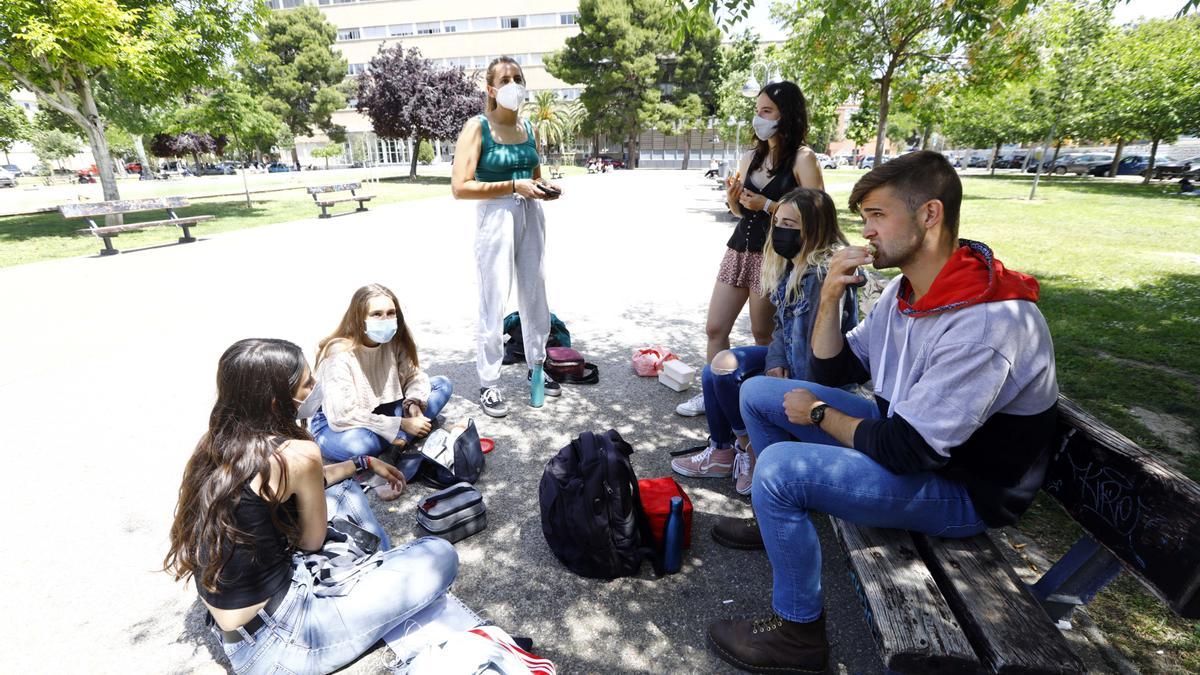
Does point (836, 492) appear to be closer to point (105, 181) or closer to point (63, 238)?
point (63, 238)

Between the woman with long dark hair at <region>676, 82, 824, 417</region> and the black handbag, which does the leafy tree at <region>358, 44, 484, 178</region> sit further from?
the black handbag

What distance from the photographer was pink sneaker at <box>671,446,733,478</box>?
3.45 meters

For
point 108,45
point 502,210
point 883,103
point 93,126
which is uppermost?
point 108,45

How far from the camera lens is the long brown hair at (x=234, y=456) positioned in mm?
1834

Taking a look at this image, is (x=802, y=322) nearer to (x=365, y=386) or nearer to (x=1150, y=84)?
(x=365, y=386)

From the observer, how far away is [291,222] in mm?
14680

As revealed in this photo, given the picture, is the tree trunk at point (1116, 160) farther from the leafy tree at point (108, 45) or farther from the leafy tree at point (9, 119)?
the leafy tree at point (9, 119)

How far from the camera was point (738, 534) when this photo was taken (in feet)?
9.29

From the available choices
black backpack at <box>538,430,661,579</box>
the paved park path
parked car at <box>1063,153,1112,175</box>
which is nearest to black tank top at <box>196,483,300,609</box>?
the paved park path

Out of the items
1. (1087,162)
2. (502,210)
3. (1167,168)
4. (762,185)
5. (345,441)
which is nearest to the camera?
(345,441)

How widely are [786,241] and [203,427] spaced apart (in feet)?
13.7

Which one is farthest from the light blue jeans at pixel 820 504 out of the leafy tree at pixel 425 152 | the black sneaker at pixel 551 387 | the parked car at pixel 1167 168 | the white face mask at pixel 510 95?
the leafy tree at pixel 425 152

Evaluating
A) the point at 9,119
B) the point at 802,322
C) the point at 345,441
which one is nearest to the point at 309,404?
the point at 345,441

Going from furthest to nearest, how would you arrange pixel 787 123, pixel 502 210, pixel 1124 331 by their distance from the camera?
pixel 1124 331 → pixel 502 210 → pixel 787 123
